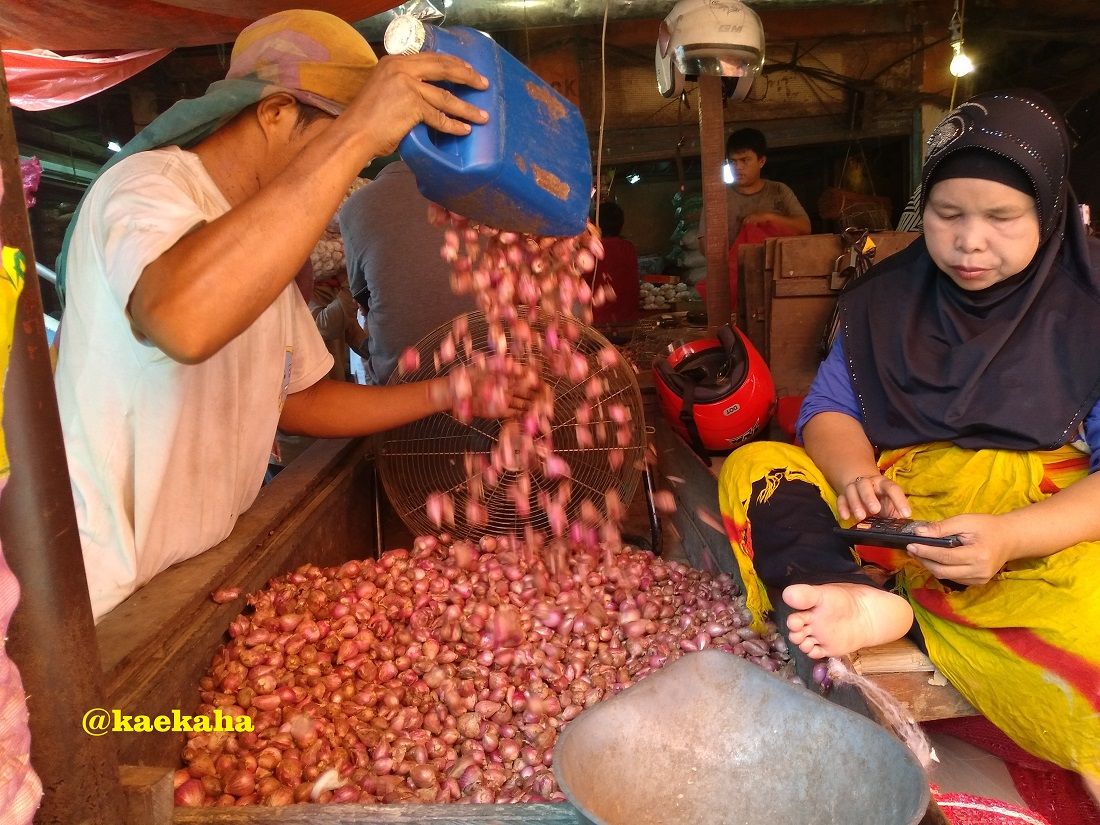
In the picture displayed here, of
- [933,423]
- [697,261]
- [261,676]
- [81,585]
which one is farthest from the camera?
[697,261]

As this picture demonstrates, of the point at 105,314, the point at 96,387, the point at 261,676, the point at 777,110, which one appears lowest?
the point at 261,676

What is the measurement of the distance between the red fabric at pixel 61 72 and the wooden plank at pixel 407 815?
3282 mm

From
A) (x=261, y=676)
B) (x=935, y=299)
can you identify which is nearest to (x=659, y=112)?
(x=935, y=299)

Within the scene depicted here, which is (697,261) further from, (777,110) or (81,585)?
(81,585)

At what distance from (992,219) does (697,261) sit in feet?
20.0

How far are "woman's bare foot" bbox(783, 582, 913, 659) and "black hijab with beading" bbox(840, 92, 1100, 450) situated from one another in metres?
0.49

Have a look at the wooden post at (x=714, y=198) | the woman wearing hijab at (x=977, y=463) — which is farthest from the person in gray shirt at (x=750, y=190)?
the woman wearing hijab at (x=977, y=463)

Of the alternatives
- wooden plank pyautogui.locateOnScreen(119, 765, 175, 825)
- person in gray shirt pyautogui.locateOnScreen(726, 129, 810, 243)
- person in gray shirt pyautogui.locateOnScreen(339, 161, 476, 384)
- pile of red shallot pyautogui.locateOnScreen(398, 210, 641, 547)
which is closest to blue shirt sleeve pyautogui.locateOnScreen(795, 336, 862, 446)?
pile of red shallot pyautogui.locateOnScreen(398, 210, 641, 547)

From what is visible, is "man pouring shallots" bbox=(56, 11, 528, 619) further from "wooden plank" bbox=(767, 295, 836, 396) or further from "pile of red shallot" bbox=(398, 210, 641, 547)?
"wooden plank" bbox=(767, 295, 836, 396)

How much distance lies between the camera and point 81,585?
92cm

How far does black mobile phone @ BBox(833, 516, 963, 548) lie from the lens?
4.51 ft

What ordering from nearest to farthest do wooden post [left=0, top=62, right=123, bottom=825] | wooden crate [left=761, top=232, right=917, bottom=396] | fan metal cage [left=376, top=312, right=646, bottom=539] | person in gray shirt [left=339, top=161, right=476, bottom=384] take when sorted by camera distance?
wooden post [left=0, top=62, right=123, bottom=825] < fan metal cage [left=376, top=312, right=646, bottom=539] < person in gray shirt [left=339, top=161, right=476, bottom=384] < wooden crate [left=761, top=232, right=917, bottom=396]

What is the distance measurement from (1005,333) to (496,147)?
1.18 m

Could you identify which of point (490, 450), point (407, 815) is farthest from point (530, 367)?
point (407, 815)
